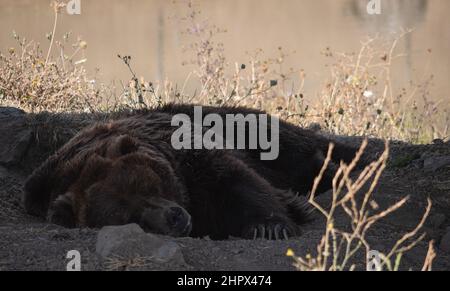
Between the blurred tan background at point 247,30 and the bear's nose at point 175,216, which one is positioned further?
the blurred tan background at point 247,30

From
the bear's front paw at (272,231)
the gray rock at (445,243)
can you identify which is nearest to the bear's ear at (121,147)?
the bear's front paw at (272,231)

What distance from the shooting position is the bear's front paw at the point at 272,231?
Result: 468cm

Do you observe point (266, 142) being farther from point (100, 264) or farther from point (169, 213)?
point (100, 264)

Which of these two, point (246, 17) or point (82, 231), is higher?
point (246, 17)

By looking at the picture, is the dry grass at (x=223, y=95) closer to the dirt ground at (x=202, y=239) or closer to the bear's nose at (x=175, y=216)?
the dirt ground at (x=202, y=239)

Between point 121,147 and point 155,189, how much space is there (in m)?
0.39

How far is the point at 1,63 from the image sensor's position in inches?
331

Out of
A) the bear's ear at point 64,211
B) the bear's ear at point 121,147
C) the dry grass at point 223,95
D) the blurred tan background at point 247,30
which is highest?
the blurred tan background at point 247,30

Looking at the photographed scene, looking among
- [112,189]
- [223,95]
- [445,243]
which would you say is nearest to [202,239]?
[112,189]

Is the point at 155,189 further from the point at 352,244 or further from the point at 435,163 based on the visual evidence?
the point at 435,163

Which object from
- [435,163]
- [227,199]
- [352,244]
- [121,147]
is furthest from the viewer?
[435,163]

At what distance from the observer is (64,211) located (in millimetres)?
4617
